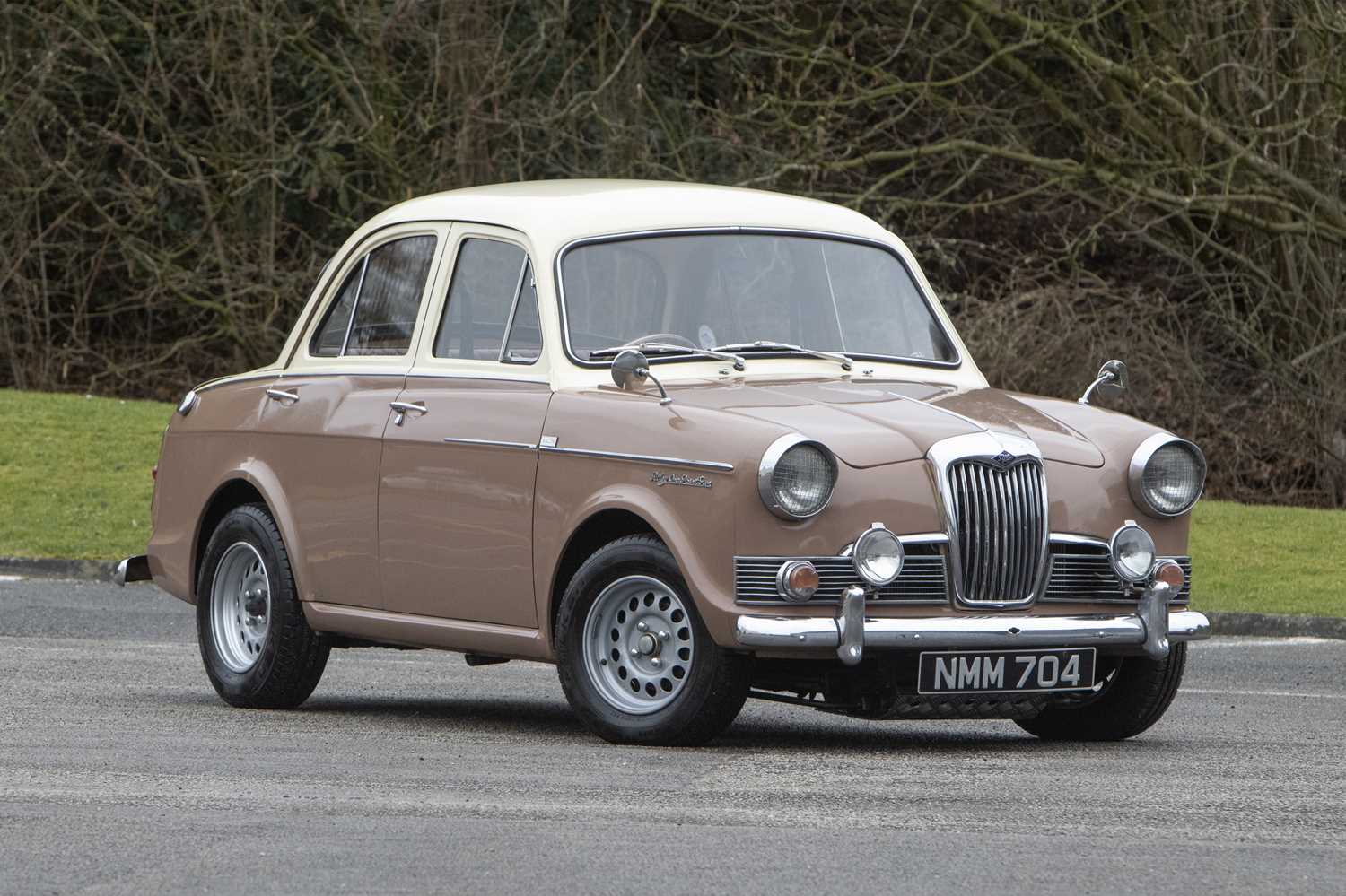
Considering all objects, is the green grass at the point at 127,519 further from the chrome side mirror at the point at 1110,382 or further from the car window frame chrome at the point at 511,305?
the car window frame chrome at the point at 511,305

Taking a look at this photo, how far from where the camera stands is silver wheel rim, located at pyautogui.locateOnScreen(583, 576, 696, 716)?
7762 mm

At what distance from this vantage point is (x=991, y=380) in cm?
2303

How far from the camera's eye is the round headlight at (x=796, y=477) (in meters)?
7.40

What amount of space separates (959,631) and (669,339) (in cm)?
174

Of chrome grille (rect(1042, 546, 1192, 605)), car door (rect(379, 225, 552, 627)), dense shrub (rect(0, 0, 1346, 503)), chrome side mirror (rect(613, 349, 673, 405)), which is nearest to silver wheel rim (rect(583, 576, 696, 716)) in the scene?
car door (rect(379, 225, 552, 627))

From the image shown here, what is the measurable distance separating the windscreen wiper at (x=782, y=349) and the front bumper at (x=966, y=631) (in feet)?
4.78

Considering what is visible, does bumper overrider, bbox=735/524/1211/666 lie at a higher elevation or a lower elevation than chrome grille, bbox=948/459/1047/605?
lower

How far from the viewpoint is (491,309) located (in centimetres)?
891

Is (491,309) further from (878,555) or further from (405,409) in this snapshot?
(878,555)

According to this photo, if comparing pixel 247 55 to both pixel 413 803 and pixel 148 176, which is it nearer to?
pixel 148 176

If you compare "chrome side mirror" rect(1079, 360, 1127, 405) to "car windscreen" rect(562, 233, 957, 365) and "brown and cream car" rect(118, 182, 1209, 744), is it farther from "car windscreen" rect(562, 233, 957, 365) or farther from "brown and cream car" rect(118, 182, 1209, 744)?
"car windscreen" rect(562, 233, 957, 365)

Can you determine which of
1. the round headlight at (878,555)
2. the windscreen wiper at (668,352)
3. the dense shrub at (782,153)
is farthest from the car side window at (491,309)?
the dense shrub at (782,153)

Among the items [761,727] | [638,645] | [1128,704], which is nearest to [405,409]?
[638,645]

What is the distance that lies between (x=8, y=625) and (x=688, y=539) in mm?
6869
